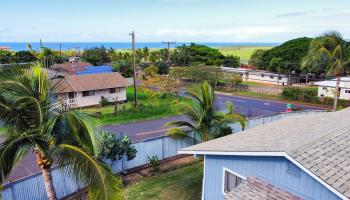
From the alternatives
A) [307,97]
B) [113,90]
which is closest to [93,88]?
[113,90]

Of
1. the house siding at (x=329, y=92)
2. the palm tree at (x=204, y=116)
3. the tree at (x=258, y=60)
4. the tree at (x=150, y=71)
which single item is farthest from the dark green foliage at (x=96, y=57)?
the palm tree at (x=204, y=116)

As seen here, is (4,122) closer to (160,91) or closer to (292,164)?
(292,164)

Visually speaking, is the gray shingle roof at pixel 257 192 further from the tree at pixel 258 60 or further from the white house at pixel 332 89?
the tree at pixel 258 60

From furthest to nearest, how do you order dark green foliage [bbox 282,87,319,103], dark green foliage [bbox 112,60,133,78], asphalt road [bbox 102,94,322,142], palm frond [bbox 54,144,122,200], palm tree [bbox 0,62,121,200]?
dark green foliage [bbox 112,60,133,78] → dark green foliage [bbox 282,87,319,103] → asphalt road [bbox 102,94,322,142] → palm tree [bbox 0,62,121,200] → palm frond [bbox 54,144,122,200]

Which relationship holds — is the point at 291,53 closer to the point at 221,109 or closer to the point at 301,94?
the point at 301,94

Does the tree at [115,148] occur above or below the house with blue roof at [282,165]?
below

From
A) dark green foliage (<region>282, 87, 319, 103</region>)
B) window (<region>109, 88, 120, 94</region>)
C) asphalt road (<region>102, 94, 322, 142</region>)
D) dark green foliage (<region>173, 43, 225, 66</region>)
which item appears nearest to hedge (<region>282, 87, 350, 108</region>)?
dark green foliage (<region>282, 87, 319, 103</region>)

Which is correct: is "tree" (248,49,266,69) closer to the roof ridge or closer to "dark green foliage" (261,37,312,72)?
"dark green foliage" (261,37,312,72)
